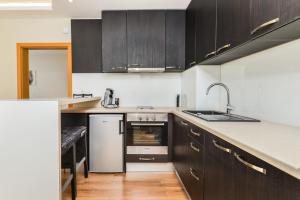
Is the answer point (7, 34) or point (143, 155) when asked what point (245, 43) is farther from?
point (7, 34)

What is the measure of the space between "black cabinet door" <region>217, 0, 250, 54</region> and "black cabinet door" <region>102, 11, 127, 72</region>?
5.43ft

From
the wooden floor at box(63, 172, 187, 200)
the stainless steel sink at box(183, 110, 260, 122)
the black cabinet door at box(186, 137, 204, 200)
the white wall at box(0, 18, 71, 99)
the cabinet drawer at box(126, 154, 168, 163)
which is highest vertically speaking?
the white wall at box(0, 18, 71, 99)

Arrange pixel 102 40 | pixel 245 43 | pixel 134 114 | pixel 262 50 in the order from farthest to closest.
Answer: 1. pixel 102 40
2. pixel 134 114
3. pixel 262 50
4. pixel 245 43

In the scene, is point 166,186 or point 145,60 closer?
point 166,186

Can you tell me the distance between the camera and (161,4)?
298cm

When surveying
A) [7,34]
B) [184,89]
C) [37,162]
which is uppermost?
Result: [7,34]

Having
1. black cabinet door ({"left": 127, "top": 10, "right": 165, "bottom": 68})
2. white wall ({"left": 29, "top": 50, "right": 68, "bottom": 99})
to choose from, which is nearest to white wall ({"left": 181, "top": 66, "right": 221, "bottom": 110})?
black cabinet door ({"left": 127, "top": 10, "right": 165, "bottom": 68})

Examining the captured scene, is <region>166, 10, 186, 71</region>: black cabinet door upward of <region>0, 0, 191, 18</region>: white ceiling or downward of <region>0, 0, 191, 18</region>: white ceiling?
downward

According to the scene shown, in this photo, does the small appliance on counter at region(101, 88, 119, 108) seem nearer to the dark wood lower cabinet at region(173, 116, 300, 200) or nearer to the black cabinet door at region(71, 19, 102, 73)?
the black cabinet door at region(71, 19, 102, 73)

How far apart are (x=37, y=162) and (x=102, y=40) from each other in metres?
2.15

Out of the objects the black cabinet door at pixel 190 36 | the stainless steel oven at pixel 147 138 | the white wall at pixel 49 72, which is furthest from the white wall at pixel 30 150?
the white wall at pixel 49 72

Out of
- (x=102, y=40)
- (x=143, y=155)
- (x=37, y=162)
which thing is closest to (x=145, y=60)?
(x=102, y=40)

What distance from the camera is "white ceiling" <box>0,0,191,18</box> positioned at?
9.44 ft

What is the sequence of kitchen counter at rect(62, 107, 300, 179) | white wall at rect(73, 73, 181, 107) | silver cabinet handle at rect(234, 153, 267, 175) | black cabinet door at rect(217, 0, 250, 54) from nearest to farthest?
kitchen counter at rect(62, 107, 300, 179), silver cabinet handle at rect(234, 153, 267, 175), black cabinet door at rect(217, 0, 250, 54), white wall at rect(73, 73, 181, 107)
